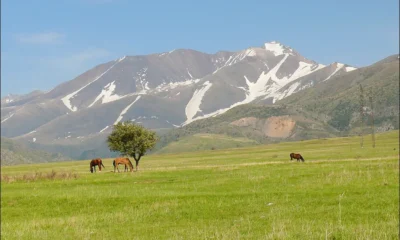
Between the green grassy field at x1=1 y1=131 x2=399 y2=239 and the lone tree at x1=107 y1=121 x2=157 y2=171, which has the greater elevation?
the lone tree at x1=107 y1=121 x2=157 y2=171

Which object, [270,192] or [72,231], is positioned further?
[270,192]

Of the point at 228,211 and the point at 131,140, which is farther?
the point at 131,140

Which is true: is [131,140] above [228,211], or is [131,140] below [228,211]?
above

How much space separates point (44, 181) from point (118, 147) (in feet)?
107

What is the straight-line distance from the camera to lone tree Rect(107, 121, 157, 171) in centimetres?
8819

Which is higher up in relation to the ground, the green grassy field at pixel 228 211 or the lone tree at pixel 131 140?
the lone tree at pixel 131 140

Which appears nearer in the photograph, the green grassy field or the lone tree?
the green grassy field

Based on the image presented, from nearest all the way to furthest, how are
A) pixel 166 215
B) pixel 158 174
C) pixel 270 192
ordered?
pixel 166 215 → pixel 270 192 → pixel 158 174

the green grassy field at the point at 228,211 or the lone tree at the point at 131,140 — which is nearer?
the green grassy field at the point at 228,211

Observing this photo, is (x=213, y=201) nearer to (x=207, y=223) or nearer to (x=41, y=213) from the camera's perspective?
(x=207, y=223)

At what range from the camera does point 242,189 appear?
37.7m

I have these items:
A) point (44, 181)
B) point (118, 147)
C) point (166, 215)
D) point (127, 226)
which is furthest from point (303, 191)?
point (118, 147)

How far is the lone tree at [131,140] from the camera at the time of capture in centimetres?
8819

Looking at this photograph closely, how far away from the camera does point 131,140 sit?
8862cm
